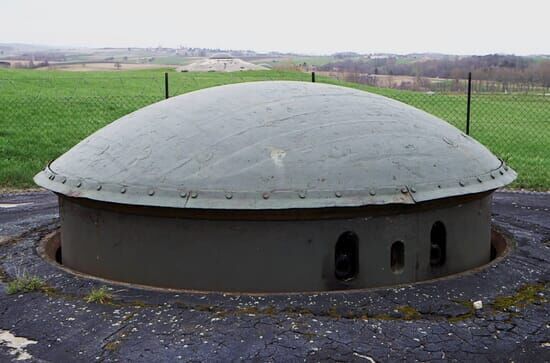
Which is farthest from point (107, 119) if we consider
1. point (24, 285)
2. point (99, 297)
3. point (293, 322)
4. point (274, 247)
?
point (293, 322)

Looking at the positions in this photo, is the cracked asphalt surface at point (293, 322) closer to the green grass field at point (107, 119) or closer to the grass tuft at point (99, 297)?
the grass tuft at point (99, 297)

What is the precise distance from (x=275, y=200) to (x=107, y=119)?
1313 centimetres

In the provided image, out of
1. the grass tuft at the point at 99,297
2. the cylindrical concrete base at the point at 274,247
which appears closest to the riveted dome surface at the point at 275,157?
the cylindrical concrete base at the point at 274,247

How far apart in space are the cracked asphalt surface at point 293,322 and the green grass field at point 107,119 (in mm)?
6036

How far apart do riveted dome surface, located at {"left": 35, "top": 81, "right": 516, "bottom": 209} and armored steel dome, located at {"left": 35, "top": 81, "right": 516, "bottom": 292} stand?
1 centimetres

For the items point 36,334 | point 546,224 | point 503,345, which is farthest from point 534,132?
point 36,334

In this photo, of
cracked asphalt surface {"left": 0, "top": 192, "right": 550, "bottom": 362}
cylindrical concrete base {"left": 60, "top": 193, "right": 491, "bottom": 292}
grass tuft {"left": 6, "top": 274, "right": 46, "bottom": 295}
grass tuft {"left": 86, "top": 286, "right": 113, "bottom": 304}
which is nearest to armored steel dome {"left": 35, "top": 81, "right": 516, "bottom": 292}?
cylindrical concrete base {"left": 60, "top": 193, "right": 491, "bottom": 292}

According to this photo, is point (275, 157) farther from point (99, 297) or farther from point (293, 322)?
point (99, 297)

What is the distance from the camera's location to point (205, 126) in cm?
498

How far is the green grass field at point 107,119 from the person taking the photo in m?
12.0

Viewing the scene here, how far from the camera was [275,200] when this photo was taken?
4363mm

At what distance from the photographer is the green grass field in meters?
12.0

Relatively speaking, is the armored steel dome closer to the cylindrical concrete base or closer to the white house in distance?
the cylindrical concrete base

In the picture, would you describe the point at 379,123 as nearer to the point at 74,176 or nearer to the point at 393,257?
the point at 393,257
